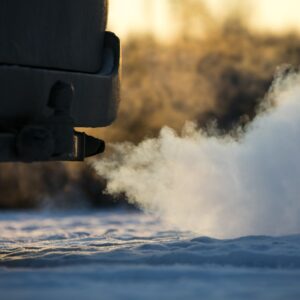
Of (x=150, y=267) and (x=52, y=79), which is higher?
(x=52, y=79)

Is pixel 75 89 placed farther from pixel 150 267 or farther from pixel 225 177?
pixel 225 177

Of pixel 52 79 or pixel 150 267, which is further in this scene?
pixel 52 79

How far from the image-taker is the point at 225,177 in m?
11.7

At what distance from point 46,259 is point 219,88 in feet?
40.9

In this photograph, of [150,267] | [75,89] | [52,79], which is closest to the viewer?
[150,267]

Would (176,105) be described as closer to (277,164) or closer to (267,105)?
(267,105)

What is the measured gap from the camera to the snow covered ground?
7.50 metres

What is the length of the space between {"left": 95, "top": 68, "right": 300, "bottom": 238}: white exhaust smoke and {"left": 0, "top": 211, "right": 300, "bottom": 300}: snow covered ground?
1.43 ft

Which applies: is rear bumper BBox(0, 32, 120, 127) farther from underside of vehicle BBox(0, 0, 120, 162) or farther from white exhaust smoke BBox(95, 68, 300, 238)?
white exhaust smoke BBox(95, 68, 300, 238)

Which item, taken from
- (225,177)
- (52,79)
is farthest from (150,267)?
(225,177)

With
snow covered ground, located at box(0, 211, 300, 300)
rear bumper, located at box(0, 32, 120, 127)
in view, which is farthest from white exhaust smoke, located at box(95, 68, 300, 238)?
rear bumper, located at box(0, 32, 120, 127)

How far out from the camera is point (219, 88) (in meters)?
21.1

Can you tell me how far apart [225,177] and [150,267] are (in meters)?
3.33

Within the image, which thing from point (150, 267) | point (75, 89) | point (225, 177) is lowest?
point (150, 267)
